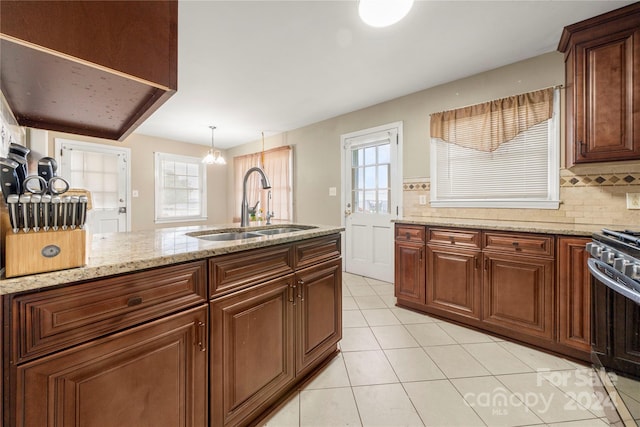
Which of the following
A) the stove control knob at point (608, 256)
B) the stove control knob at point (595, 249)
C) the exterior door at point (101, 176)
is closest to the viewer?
the stove control knob at point (608, 256)

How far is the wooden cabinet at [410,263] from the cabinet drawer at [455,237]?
11 centimetres

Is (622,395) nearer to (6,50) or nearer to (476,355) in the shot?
Answer: (476,355)

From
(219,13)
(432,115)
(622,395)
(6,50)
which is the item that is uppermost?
(219,13)

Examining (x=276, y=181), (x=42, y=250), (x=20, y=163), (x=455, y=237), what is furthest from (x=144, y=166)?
(x=455, y=237)

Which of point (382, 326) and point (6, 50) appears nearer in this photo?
point (6, 50)

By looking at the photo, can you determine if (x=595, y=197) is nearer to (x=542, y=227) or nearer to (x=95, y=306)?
(x=542, y=227)

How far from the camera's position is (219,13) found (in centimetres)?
183

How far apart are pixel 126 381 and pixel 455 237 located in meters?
2.36

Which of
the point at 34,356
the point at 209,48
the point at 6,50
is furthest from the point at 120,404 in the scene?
the point at 209,48

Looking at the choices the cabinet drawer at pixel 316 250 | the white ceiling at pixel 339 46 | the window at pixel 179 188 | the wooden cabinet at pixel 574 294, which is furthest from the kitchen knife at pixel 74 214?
the window at pixel 179 188

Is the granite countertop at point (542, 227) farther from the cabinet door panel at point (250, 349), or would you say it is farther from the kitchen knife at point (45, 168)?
the kitchen knife at point (45, 168)

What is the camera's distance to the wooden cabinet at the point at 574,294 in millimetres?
1697

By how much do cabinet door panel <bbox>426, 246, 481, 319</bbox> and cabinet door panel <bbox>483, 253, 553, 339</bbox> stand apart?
86 mm

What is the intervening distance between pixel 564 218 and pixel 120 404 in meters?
3.22
